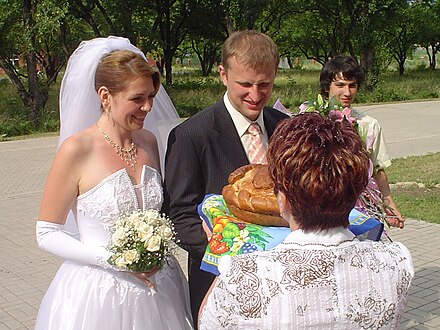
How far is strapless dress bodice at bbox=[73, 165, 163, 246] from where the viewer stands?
279 cm

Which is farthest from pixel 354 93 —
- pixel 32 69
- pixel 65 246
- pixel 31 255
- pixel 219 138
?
pixel 32 69

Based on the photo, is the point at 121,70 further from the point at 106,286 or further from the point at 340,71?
the point at 340,71

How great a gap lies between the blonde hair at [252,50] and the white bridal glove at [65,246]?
1049mm

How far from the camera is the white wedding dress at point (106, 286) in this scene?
2812 millimetres

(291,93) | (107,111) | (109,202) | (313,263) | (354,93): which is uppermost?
(107,111)

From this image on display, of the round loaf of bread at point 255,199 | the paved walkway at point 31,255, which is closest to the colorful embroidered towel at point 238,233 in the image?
the round loaf of bread at point 255,199

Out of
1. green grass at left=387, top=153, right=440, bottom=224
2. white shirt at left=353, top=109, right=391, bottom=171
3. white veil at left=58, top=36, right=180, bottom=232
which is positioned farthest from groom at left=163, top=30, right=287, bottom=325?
green grass at left=387, top=153, right=440, bottom=224

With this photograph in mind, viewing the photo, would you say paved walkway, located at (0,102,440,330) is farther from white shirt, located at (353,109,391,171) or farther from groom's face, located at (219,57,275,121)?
groom's face, located at (219,57,275,121)

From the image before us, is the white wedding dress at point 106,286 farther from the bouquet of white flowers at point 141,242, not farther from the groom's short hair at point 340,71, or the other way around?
the groom's short hair at point 340,71

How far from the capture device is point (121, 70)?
108 inches

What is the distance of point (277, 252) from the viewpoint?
1.71 meters

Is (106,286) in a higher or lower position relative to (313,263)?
lower

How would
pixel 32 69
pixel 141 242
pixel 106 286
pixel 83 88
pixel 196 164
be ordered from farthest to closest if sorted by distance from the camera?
pixel 32 69 → pixel 83 88 → pixel 106 286 → pixel 196 164 → pixel 141 242

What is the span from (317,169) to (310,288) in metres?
0.33
